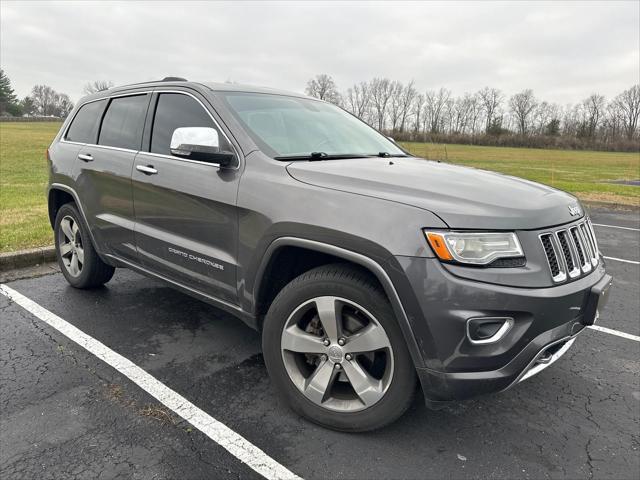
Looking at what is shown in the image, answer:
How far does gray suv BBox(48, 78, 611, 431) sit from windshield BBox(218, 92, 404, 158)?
2 centimetres

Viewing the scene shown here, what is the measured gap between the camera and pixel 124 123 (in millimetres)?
3764

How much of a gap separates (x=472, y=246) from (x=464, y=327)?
1.16 feet

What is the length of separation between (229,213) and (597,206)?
1206 centimetres

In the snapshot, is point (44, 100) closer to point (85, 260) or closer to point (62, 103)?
point (62, 103)

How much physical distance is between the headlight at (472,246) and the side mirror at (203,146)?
1.31m

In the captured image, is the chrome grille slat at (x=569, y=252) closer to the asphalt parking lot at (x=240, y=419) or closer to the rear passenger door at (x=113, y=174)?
the asphalt parking lot at (x=240, y=419)

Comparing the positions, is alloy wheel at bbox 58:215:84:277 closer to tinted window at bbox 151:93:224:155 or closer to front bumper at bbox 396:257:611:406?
tinted window at bbox 151:93:224:155

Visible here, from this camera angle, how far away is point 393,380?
2.27 m

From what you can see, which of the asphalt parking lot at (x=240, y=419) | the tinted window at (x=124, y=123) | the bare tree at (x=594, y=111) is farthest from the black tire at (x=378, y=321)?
the bare tree at (x=594, y=111)

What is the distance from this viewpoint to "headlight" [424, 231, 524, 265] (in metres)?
2.03

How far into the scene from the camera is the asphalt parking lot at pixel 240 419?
224 cm

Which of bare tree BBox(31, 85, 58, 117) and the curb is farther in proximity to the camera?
bare tree BBox(31, 85, 58, 117)

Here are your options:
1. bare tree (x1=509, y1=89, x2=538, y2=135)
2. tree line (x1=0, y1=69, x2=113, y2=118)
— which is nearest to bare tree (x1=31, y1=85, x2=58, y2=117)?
tree line (x1=0, y1=69, x2=113, y2=118)

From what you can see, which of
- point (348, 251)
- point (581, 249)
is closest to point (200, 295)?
point (348, 251)
